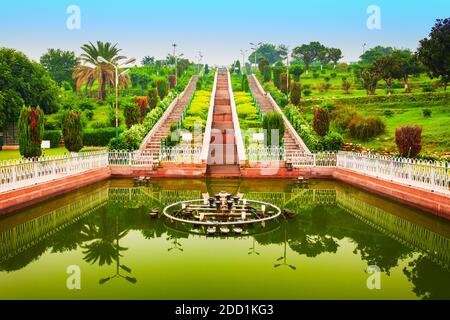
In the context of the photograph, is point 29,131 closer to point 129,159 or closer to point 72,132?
point 72,132

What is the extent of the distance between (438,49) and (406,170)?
21.6 meters

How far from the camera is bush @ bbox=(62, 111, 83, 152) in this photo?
69.2 feet

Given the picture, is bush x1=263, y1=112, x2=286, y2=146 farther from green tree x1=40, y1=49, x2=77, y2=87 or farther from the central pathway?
green tree x1=40, y1=49, x2=77, y2=87

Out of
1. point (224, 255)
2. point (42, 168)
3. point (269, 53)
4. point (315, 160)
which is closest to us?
point (224, 255)

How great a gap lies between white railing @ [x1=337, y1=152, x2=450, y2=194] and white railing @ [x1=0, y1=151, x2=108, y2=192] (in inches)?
496

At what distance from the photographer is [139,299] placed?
21.1 ft

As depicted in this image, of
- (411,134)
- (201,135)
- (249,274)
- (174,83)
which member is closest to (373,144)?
(411,134)

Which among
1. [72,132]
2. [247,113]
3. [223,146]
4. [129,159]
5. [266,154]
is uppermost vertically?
[247,113]

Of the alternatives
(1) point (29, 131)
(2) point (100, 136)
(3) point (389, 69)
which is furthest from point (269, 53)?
(1) point (29, 131)

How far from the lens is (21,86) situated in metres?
39.3

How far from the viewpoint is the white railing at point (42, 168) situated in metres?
13.0

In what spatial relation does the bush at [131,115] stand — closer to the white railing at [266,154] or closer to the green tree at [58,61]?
the white railing at [266,154]

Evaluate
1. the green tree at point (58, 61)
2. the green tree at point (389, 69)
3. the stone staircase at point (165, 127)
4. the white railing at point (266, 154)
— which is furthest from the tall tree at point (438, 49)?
the green tree at point (58, 61)

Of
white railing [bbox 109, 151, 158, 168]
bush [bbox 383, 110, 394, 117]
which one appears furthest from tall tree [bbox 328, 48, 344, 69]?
white railing [bbox 109, 151, 158, 168]
